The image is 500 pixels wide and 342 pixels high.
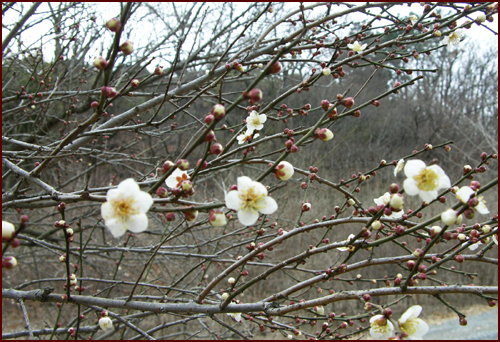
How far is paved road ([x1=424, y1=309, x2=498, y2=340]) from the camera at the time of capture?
7187mm

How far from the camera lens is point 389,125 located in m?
17.2

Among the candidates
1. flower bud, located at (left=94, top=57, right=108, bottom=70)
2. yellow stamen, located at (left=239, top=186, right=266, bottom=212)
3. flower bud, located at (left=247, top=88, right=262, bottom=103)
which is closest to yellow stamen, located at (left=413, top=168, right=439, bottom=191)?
yellow stamen, located at (left=239, top=186, right=266, bottom=212)

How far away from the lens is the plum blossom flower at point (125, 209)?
1.08 metres

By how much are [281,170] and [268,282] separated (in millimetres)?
7402

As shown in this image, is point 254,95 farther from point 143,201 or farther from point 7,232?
point 7,232

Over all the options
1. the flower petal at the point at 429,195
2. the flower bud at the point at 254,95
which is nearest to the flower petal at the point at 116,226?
the flower bud at the point at 254,95

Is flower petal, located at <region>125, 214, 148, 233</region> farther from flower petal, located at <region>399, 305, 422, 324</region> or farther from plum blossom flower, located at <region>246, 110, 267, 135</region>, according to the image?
flower petal, located at <region>399, 305, 422, 324</region>

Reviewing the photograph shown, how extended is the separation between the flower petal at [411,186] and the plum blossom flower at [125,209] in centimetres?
96

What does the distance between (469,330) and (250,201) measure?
29.1 feet

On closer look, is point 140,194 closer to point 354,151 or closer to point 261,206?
point 261,206

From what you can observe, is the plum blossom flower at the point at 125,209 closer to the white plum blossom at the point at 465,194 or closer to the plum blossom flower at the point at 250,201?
the plum blossom flower at the point at 250,201

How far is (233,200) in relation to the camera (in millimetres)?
1124

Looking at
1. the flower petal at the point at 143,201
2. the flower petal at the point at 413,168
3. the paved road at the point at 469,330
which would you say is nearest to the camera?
the flower petal at the point at 143,201

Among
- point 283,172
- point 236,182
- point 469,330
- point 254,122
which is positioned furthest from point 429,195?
point 469,330
